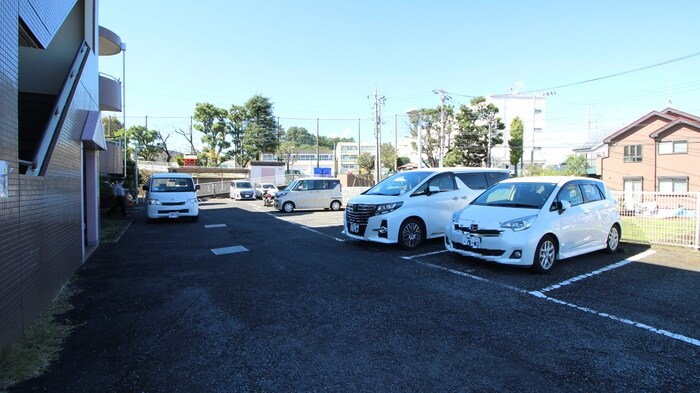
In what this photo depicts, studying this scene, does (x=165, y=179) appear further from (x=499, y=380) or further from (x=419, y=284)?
(x=499, y=380)

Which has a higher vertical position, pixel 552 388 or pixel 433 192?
pixel 433 192

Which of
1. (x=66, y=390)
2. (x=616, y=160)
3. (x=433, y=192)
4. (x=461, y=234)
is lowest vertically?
(x=66, y=390)

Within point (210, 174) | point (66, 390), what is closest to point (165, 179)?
point (66, 390)

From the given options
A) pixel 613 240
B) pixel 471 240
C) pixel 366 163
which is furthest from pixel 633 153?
pixel 366 163

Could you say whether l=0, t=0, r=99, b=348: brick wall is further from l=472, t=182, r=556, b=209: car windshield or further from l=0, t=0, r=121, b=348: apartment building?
l=472, t=182, r=556, b=209: car windshield

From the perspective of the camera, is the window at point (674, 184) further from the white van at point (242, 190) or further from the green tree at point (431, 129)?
the white van at point (242, 190)

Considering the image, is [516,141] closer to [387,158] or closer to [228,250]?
[387,158]

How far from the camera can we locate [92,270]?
22.1 ft

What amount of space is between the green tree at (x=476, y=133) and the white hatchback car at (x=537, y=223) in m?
35.8

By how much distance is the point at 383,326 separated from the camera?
4.05 m

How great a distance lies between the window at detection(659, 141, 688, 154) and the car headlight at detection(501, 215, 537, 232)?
27895mm

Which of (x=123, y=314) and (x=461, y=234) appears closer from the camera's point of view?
(x=123, y=314)

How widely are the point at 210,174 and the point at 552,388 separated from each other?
4337cm

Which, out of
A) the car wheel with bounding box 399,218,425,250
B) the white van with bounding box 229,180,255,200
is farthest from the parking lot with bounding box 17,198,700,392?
the white van with bounding box 229,180,255,200
